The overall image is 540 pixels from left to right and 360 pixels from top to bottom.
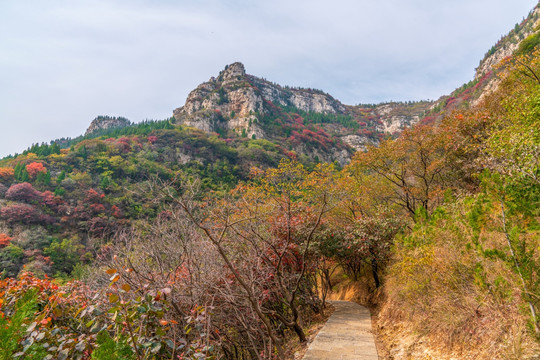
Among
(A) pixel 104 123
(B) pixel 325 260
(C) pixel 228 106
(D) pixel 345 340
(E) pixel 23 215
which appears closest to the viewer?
(D) pixel 345 340

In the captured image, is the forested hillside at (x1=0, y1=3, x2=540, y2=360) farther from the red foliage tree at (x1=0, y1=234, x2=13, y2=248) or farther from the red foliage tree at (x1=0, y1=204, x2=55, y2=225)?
the red foliage tree at (x1=0, y1=204, x2=55, y2=225)

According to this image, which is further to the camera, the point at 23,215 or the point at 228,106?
the point at 228,106

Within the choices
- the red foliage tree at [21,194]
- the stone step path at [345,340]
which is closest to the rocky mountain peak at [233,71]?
the red foliage tree at [21,194]

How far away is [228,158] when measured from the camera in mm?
59188

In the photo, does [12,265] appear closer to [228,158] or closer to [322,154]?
[228,158]

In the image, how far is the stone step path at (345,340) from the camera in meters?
4.93

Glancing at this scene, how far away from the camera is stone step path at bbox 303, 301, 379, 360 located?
4.93 meters

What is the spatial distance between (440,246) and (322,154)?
262 ft

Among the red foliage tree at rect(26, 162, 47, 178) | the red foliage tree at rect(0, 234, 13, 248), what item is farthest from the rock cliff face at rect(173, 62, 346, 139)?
the red foliage tree at rect(0, 234, 13, 248)

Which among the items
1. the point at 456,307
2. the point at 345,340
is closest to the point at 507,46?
the point at 456,307

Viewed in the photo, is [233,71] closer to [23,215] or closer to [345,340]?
[23,215]

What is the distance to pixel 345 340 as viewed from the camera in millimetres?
5758

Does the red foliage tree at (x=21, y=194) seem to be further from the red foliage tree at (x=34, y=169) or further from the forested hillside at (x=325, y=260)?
the forested hillside at (x=325, y=260)

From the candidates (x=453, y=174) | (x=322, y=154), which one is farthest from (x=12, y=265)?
(x=322, y=154)
